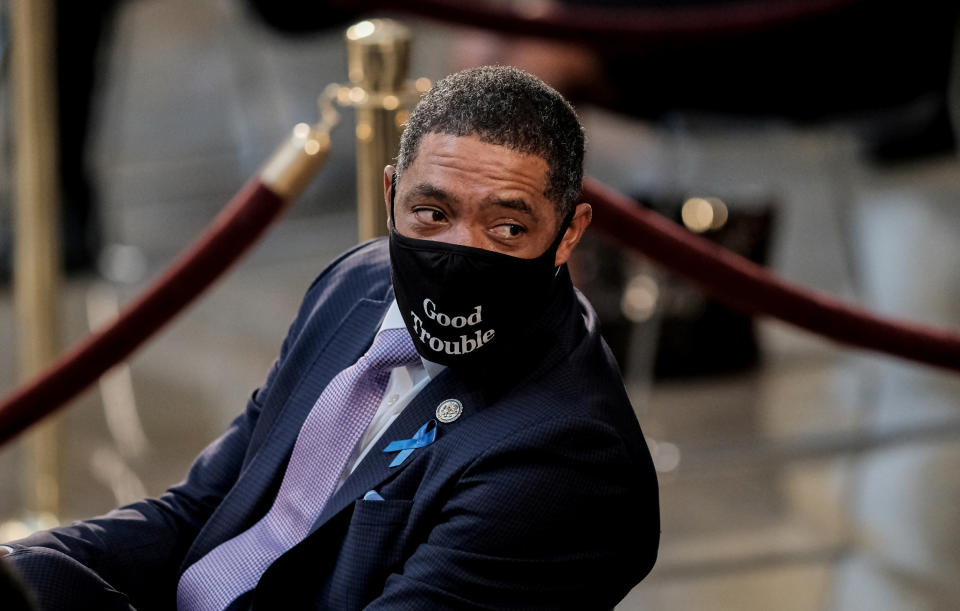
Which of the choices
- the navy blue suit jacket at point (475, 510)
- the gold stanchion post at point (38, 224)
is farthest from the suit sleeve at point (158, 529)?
the gold stanchion post at point (38, 224)

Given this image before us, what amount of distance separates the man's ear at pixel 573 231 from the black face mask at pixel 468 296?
0.05 feet

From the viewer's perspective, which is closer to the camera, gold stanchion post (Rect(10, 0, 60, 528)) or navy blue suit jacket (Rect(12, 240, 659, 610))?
navy blue suit jacket (Rect(12, 240, 659, 610))

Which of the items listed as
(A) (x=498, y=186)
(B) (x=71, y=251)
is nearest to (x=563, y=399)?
(A) (x=498, y=186)

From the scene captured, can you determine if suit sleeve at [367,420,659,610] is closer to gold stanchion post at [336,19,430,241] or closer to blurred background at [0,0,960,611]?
gold stanchion post at [336,19,430,241]

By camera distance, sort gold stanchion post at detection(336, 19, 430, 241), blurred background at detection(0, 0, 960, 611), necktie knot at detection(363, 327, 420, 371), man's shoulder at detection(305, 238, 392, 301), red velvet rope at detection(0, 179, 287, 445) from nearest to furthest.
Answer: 1. necktie knot at detection(363, 327, 420, 371)
2. man's shoulder at detection(305, 238, 392, 301)
3. gold stanchion post at detection(336, 19, 430, 241)
4. red velvet rope at detection(0, 179, 287, 445)
5. blurred background at detection(0, 0, 960, 611)

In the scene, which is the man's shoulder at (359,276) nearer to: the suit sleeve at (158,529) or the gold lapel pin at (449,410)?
the suit sleeve at (158,529)

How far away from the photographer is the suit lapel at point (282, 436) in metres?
1.72

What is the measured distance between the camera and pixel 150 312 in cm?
246

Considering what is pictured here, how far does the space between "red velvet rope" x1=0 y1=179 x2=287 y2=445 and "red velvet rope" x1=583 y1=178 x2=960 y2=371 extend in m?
0.60

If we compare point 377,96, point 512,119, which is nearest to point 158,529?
point 512,119

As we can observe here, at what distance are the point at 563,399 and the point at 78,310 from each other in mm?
3143

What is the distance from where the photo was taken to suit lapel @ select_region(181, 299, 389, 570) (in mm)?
1720

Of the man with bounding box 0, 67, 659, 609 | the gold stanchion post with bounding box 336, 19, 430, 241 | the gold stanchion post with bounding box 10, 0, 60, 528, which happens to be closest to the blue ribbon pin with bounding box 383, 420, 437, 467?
the man with bounding box 0, 67, 659, 609

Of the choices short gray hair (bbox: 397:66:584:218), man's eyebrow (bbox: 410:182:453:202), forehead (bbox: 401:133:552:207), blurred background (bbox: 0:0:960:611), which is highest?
short gray hair (bbox: 397:66:584:218)
